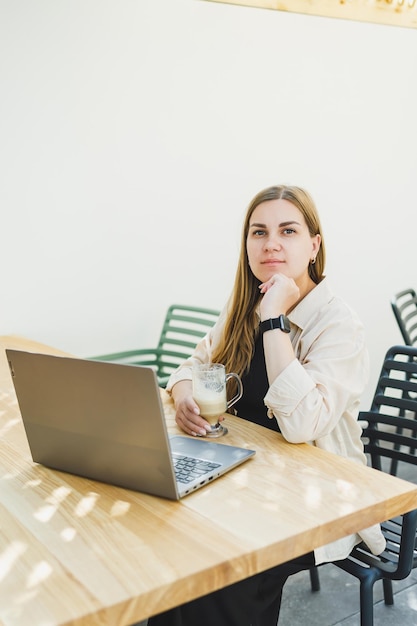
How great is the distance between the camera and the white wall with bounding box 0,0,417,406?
2686 mm

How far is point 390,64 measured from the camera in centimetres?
363

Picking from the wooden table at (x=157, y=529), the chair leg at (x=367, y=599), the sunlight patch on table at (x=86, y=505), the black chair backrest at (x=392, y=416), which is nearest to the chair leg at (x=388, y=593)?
the black chair backrest at (x=392, y=416)

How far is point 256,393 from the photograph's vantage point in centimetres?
166

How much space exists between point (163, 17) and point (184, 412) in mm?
1996

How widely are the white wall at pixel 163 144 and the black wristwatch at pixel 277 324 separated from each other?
1489 mm

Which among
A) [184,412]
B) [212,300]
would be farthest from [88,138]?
[184,412]

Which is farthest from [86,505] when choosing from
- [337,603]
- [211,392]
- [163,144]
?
[163,144]

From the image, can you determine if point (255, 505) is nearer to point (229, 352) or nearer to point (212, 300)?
point (229, 352)

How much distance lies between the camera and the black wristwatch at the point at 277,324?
151cm

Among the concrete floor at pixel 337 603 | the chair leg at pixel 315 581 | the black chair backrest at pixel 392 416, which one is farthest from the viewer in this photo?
the chair leg at pixel 315 581

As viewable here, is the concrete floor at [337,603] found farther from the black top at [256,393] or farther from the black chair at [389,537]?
the black top at [256,393]

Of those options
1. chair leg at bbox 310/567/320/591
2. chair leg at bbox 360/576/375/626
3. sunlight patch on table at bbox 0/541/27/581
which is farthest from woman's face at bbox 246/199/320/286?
chair leg at bbox 310/567/320/591

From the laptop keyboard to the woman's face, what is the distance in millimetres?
569

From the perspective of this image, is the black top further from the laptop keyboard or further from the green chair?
the green chair
